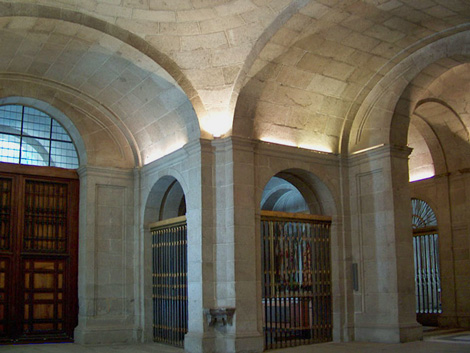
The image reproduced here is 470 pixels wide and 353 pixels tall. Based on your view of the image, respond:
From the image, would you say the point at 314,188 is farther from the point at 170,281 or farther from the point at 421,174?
the point at 421,174

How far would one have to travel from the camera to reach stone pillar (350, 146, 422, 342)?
12.0 metres

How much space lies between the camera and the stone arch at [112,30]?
1019cm

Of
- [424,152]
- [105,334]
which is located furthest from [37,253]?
[424,152]

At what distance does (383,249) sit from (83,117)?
24.5 feet

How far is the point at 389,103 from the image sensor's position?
12.7 meters

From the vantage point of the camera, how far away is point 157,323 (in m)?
13.2

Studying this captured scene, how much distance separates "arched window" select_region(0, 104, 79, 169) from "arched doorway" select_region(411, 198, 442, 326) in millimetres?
9289

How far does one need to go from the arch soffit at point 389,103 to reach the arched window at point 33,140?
6.61 m

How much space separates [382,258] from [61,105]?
8000 mm

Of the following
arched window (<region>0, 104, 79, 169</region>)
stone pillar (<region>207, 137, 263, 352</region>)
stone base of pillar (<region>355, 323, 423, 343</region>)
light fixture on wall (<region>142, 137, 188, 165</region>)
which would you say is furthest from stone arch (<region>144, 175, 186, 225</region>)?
stone base of pillar (<region>355, 323, 423, 343</region>)

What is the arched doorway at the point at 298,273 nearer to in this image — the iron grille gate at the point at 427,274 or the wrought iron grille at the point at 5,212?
the iron grille gate at the point at 427,274

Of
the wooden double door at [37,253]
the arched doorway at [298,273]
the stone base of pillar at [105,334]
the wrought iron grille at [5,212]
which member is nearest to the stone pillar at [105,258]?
the stone base of pillar at [105,334]

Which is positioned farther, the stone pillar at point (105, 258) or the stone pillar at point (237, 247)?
the stone pillar at point (105, 258)

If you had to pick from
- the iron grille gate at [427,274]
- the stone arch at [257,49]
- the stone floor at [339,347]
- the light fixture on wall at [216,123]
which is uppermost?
the stone arch at [257,49]
